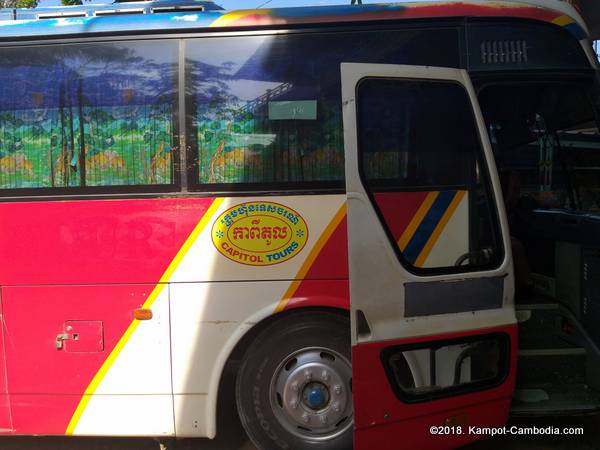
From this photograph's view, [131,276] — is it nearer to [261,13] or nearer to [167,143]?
[167,143]

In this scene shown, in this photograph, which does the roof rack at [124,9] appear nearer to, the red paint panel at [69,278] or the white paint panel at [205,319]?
the red paint panel at [69,278]

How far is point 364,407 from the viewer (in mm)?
2441

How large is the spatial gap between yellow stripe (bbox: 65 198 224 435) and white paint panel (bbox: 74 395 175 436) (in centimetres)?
5

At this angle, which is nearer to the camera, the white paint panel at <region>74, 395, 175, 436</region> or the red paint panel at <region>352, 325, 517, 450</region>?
the red paint panel at <region>352, 325, 517, 450</region>

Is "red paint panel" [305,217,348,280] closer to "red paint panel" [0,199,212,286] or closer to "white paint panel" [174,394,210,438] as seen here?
"red paint panel" [0,199,212,286]

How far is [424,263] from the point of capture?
271 centimetres

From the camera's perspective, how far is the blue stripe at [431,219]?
279cm

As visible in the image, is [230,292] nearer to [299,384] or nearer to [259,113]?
[299,384]

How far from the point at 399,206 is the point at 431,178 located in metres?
0.26

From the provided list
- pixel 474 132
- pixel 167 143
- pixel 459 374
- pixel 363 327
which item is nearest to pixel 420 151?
pixel 474 132

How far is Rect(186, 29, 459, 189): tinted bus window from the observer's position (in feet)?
9.37

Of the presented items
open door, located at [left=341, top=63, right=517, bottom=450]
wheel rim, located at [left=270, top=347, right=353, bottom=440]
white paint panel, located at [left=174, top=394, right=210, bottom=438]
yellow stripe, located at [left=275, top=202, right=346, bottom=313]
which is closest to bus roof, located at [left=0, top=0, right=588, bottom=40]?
open door, located at [left=341, top=63, right=517, bottom=450]

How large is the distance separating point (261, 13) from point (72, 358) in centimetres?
233

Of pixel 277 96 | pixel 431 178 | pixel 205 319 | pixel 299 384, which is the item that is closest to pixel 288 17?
pixel 277 96
